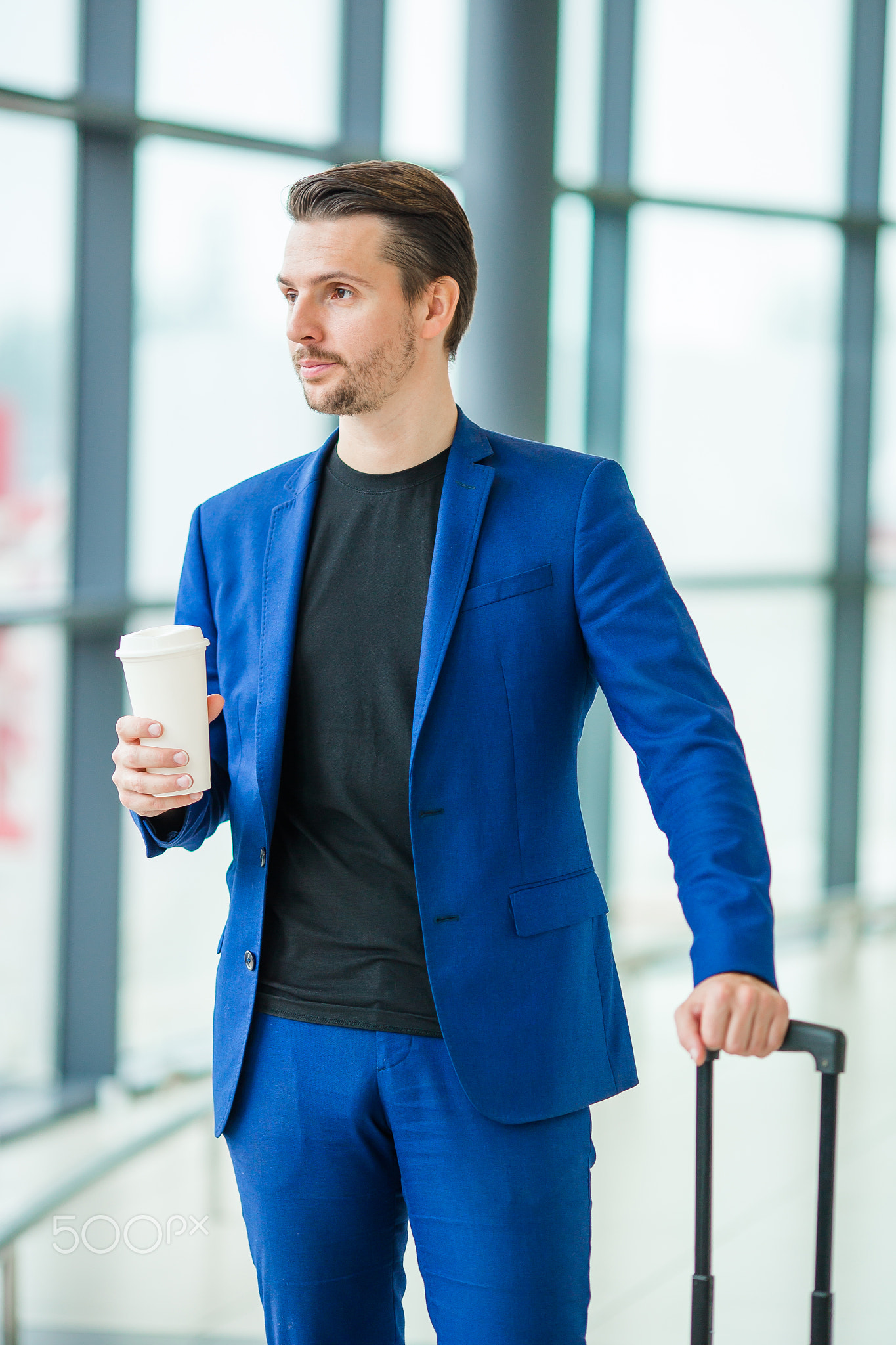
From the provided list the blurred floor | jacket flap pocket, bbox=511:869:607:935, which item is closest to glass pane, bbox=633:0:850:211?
the blurred floor

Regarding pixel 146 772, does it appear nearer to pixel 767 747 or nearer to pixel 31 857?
pixel 31 857

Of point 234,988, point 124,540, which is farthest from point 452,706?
point 124,540

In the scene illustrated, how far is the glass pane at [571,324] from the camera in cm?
484

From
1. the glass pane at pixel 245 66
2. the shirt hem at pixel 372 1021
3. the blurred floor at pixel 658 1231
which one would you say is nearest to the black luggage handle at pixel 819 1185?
the shirt hem at pixel 372 1021

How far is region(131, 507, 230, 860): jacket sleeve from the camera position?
1526mm

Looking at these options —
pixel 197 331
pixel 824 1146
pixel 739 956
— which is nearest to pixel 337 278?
pixel 739 956

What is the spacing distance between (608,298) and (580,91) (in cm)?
74

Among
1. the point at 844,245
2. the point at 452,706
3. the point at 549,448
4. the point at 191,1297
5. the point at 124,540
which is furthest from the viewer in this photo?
the point at 844,245

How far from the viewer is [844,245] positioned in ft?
18.1

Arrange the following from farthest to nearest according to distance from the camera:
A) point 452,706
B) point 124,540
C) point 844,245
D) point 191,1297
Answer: point 844,245 → point 124,540 → point 191,1297 → point 452,706

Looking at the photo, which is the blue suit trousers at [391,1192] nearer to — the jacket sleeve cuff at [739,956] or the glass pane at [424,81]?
the jacket sleeve cuff at [739,956]

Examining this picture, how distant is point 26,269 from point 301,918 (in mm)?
2899

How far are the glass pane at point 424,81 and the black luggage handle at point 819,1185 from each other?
3.69 m

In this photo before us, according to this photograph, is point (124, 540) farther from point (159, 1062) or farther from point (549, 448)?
point (549, 448)
